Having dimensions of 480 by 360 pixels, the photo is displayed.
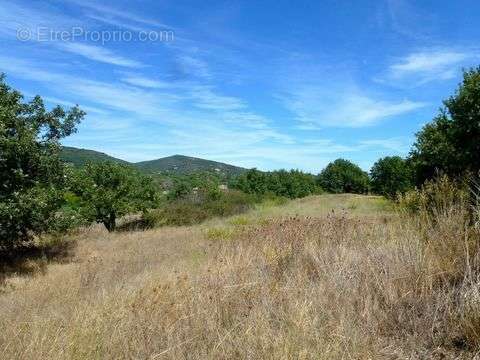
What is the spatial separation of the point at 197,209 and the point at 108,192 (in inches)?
299

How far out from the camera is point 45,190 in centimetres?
1334

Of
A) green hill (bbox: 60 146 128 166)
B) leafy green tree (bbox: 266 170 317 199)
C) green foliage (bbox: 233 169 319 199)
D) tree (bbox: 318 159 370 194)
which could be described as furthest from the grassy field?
tree (bbox: 318 159 370 194)

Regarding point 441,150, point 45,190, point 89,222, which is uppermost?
point 441,150

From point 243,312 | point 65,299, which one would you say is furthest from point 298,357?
point 65,299

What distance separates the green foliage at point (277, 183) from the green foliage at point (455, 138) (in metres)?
47.8

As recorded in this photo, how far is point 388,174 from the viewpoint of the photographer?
55.2 meters

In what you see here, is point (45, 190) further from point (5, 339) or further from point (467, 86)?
point (467, 86)

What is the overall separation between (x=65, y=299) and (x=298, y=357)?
459 cm

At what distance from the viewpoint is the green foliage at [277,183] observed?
7075 centimetres

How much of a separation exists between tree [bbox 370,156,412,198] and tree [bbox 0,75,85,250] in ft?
129

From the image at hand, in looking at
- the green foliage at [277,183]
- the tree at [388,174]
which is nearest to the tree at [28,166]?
the tree at [388,174]

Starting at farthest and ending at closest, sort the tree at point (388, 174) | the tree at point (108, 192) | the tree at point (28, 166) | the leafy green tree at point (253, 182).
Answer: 1. the leafy green tree at point (253, 182)
2. the tree at point (388, 174)
3. the tree at point (108, 192)
4. the tree at point (28, 166)

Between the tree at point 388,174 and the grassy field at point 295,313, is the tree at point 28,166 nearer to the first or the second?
the grassy field at point 295,313

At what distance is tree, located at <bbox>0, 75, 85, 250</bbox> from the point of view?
11.7 meters
